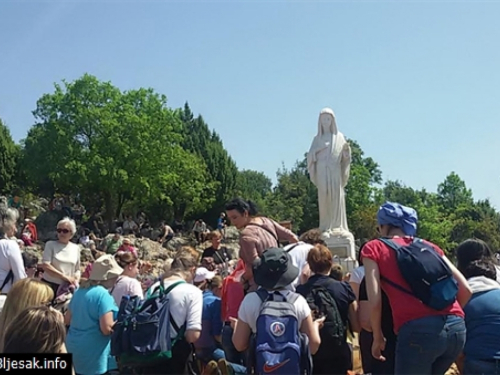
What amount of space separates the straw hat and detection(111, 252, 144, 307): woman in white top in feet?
0.52

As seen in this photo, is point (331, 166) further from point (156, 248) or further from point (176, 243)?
point (176, 243)

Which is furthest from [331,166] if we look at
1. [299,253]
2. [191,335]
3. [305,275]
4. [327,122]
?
[191,335]

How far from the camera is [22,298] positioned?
159 inches

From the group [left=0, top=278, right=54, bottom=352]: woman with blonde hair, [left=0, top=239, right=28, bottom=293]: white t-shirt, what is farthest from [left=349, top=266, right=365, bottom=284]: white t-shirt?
[left=0, top=239, right=28, bottom=293]: white t-shirt

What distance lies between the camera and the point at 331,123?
44.0 ft

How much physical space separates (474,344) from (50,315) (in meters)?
3.03

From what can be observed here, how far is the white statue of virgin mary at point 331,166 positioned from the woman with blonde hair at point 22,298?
32.1 feet

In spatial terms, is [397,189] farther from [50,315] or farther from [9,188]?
[50,315]

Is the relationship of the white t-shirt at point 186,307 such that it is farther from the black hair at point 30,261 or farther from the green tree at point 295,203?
the green tree at point 295,203

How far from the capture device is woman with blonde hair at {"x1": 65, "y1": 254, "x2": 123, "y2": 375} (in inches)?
189

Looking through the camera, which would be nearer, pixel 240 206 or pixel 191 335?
pixel 191 335

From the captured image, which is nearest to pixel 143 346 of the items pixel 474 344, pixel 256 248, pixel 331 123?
pixel 256 248

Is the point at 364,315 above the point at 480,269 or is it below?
below

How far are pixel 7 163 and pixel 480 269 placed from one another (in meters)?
46.7
